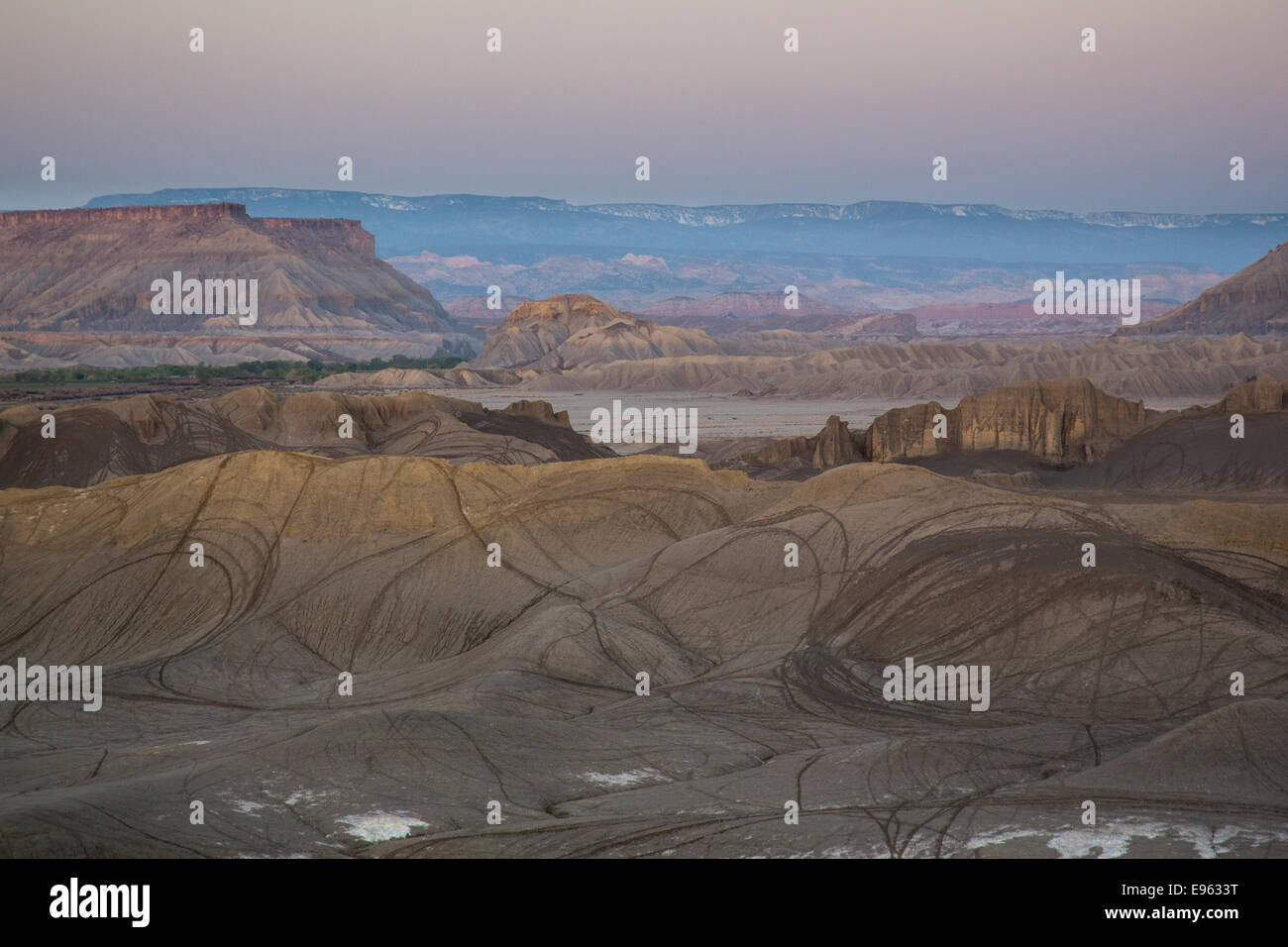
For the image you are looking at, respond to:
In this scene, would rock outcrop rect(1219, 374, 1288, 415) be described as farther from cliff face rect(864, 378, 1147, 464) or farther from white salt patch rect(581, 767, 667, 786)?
white salt patch rect(581, 767, 667, 786)

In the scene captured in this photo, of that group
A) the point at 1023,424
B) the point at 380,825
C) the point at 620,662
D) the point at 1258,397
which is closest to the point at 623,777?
the point at 380,825

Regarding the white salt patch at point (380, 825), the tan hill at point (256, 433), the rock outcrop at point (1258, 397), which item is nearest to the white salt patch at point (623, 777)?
the white salt patch at point (380, 825)

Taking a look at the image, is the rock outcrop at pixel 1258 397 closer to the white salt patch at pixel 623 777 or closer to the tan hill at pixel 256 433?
the tan hill at pixel 256 433

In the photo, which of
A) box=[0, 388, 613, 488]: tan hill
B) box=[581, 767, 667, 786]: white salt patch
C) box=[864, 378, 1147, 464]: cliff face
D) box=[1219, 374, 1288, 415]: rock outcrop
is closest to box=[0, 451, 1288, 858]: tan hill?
box=[581, 767, 667, 786]: white salt patch

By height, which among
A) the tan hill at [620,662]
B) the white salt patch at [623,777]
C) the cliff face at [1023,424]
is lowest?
the white salt patch at [623,777]

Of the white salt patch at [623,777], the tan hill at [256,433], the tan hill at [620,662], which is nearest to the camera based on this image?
the tan hill at [620,662]

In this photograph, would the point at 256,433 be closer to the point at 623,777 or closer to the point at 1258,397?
the point at 1258,397
